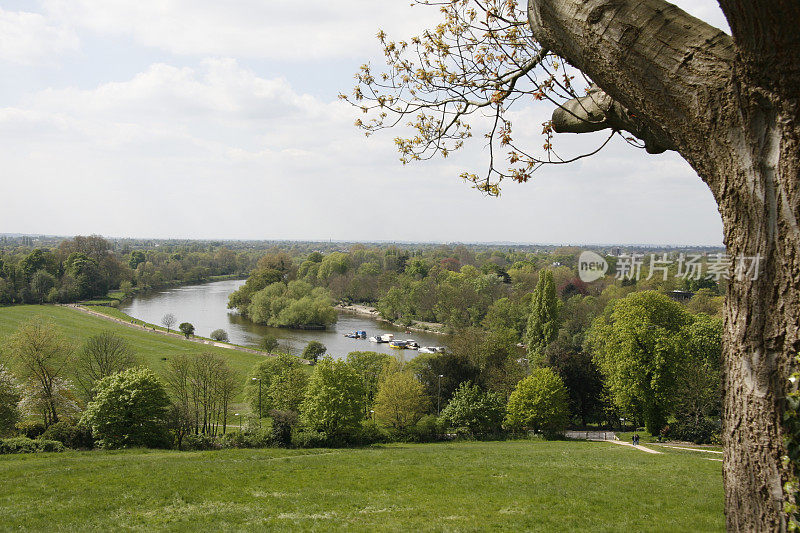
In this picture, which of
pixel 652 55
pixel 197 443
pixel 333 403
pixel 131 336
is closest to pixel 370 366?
pixel 333 403

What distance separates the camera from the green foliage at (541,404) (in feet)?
76.3

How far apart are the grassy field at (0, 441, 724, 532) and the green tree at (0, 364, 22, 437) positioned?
6176mm

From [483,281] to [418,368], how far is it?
3567cm

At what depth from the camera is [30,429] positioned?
20375 millimetres

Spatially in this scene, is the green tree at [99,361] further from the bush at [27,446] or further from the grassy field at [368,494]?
the grassy field at [368,494]

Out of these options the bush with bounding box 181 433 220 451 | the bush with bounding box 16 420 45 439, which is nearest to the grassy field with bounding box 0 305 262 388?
the bush with bounding box 16 420 45 439

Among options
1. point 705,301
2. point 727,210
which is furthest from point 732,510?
point 705,301

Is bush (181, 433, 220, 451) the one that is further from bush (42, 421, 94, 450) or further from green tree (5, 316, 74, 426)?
green tree (5, 316, 74, 426)

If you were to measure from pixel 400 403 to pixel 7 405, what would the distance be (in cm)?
1705

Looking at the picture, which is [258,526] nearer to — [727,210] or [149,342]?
[727,210]

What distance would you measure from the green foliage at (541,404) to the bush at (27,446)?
19.2 metres

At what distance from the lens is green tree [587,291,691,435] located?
2234 centimetres

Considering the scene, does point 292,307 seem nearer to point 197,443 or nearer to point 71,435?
point 197,443

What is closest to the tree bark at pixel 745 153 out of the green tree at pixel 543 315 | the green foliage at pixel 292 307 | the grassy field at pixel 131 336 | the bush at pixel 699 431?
the bush at pixel 699 431
